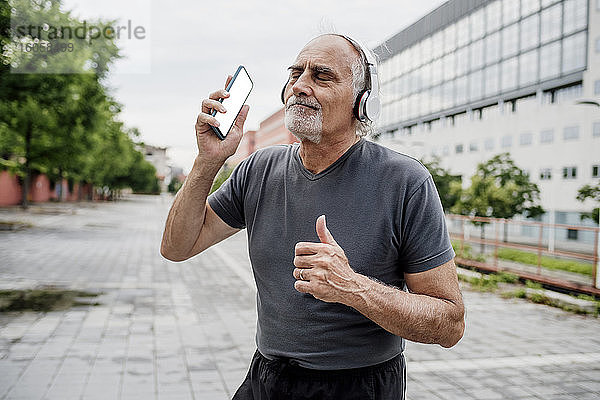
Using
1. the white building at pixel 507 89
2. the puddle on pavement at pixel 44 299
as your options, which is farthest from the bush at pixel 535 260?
the white building at pixel 507 89

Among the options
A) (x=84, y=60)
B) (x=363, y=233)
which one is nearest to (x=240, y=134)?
(x=363, y=233)

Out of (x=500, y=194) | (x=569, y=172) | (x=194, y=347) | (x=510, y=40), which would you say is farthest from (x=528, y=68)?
(x=194, y=347)

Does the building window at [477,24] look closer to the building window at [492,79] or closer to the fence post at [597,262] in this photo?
the building window at [492,79]

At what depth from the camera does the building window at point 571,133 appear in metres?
39.1

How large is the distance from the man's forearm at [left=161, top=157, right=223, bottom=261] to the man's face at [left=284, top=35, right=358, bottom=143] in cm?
31

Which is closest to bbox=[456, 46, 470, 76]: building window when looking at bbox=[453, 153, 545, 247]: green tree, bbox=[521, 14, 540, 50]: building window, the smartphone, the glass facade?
the glass facade

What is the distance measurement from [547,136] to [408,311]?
4439 centimetres

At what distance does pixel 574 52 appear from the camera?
129 ft

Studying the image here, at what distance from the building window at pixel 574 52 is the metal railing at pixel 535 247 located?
27608 millimetres

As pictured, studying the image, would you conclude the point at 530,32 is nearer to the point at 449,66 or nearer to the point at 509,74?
the point at 509,74

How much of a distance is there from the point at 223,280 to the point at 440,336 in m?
10.1

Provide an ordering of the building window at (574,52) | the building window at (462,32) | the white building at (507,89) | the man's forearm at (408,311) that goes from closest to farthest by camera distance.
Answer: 1. the man's forearm at (408,311)
2. the white building at (507,89)
3. the building window at (574,52)
4. the building window at (462,32)

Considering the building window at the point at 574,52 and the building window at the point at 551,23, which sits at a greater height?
the building window at the point at 551,23

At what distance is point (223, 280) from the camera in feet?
37.8
